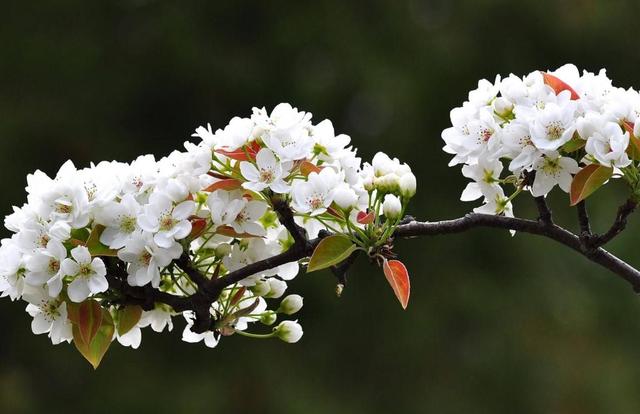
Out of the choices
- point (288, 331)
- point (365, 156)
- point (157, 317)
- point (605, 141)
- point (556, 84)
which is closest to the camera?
point (605, 141)

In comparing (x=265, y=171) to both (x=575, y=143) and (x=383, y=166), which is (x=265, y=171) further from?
(x=575, y=143)

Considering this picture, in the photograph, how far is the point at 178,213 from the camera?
1339 mm

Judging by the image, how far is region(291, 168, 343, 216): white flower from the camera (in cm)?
133

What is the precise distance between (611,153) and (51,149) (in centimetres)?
442

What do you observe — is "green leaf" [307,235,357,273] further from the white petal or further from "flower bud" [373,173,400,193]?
the white petal

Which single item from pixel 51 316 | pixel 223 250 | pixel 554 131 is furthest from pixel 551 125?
pixel 51 316

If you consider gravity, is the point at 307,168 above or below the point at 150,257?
above

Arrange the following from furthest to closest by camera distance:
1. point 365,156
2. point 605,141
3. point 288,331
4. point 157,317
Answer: point 365,156
point 288,331
point 157,317
point 605,141

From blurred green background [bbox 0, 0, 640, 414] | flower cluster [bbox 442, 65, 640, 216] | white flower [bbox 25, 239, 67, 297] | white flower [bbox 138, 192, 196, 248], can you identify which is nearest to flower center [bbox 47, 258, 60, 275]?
white flower [bbox 25, 239, 67, 297]

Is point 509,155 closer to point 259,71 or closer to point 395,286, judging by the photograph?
point 395,286

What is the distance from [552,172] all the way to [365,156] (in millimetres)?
4150

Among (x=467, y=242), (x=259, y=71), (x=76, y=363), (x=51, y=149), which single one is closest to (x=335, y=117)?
(x=259, y=71)

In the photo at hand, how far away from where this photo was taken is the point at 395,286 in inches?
53.9

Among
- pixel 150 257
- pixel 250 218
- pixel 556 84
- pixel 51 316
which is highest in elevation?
pixel 556 84
